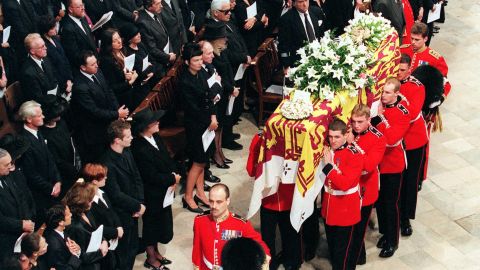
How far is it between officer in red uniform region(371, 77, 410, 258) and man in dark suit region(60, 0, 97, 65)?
351cm

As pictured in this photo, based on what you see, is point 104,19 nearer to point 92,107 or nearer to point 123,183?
point 92,107

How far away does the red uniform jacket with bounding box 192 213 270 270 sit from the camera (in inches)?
267

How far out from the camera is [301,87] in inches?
328

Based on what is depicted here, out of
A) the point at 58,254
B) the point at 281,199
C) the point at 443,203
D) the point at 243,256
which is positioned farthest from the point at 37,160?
the point at 443,203

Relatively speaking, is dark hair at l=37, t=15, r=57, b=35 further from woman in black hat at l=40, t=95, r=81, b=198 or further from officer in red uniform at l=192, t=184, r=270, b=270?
officer in red uniform at l=192, t=184, r=270, b=270

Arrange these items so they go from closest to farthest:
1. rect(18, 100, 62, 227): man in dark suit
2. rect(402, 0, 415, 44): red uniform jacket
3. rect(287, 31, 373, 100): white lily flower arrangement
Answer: rect(18, 100, 62, 227): man in dark suit < rect(287, 31, 373, 100): white lily flower arrangement < rect(402, 0, 415, 44): red uniform jacket

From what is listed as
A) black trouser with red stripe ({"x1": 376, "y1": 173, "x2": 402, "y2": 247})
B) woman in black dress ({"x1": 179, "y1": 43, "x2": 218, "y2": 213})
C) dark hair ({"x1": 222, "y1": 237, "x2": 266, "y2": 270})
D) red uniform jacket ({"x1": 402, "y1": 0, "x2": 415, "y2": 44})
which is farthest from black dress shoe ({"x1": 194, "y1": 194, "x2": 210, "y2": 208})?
red uniform jacket ({"x1": 402, "y1": 0, "x2": 415, "y2": 44})

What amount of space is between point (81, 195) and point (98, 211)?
382 mm

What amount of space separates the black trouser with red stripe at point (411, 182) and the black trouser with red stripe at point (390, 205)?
0.36m

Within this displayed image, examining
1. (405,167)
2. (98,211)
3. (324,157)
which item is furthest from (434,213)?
(98,211)

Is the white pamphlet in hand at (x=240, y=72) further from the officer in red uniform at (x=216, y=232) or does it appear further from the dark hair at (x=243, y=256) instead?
the dark hair at (x=243, y=256)

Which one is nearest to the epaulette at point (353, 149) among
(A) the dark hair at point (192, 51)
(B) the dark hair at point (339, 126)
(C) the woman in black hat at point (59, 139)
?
(B) the dark hair at point (339, 126)

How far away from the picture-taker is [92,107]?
8.84 metres

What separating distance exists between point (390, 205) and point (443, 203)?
1.32 meters
